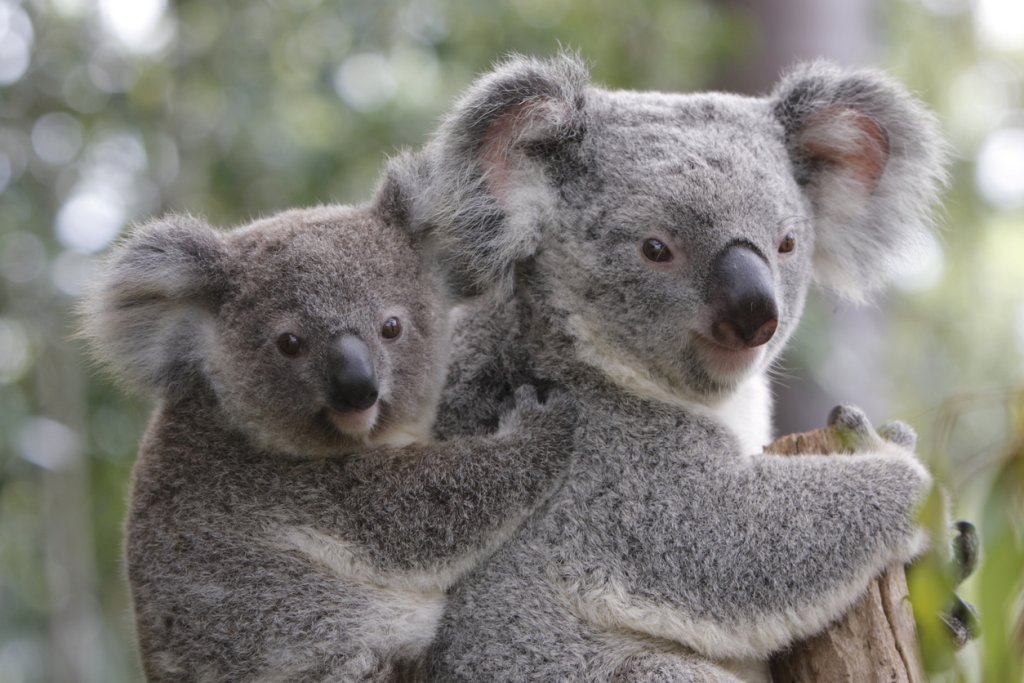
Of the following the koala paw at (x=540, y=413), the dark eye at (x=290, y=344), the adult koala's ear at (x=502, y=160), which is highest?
the adult koala's ear at (x=502, y=160)

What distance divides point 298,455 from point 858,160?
194cm

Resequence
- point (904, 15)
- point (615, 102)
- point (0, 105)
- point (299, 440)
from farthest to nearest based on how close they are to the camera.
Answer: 1. point (904, 15)
2. point (0, 105)
3. point (615, 102)
4. point (299, 440)

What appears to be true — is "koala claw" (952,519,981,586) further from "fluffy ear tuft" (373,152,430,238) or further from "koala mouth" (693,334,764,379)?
"fluffy ear tuft" (373,152,430,238)

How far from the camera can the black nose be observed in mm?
2727

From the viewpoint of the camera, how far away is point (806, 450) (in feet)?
10.2

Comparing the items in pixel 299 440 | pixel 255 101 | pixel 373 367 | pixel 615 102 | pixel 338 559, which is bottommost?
pixel 255 101

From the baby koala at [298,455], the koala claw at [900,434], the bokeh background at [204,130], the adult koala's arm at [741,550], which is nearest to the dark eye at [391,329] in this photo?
the baby koala at [298,455]

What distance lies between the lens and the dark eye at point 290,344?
9.70 feet

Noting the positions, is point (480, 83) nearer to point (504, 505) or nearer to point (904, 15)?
point (504, 505)

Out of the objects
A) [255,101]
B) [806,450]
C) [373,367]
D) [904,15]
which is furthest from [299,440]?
[904,15]

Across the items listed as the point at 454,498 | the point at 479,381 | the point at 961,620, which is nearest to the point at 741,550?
the point at 961,620

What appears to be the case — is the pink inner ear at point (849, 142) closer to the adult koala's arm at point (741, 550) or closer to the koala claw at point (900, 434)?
the koala claw at point (900, 434)

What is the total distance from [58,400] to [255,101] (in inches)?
90.9

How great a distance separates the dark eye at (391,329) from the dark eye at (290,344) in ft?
0.78
